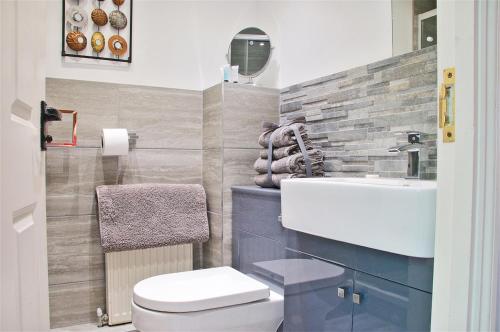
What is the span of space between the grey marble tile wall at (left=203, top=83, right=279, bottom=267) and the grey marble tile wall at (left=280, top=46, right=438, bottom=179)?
0.88ft

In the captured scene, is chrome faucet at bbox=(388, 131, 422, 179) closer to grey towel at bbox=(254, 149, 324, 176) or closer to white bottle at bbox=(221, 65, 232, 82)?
grey towel at bbox=(254, 149, 324, 176)

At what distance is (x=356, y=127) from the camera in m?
1.85

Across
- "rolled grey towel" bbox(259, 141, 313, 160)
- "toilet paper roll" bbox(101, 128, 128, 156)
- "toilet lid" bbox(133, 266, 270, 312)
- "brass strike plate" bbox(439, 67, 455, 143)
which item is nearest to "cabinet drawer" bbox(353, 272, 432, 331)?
"brass strike plate" bbox(439, 67, 455, 143)

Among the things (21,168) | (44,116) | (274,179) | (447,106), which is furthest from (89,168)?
(447,106)

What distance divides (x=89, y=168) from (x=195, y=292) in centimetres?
99

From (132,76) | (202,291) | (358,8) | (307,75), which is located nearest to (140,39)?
(132,76)

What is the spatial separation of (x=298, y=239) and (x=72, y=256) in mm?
1369

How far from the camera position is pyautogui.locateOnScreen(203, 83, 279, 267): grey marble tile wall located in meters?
2.24

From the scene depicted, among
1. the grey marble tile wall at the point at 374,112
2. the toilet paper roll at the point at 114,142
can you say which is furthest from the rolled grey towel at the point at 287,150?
the toilet paper roll at the point at 114,142

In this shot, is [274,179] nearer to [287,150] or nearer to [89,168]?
[287,150]

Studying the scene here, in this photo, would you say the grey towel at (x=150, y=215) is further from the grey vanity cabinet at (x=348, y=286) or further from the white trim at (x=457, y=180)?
the white trim at (x=457, y=180)

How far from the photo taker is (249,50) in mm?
2438

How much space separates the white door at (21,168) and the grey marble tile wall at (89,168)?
53.2 inches

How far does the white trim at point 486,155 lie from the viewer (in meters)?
0.67
